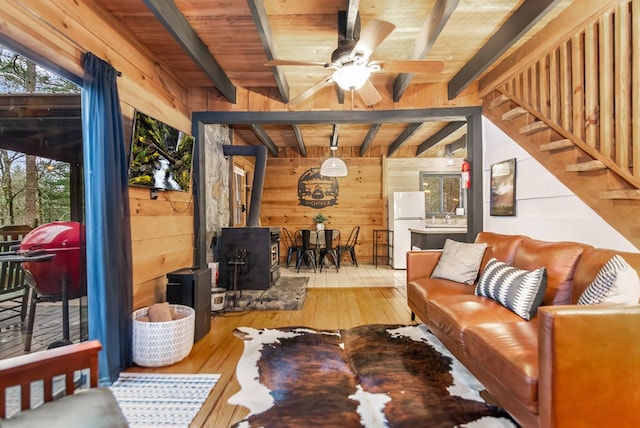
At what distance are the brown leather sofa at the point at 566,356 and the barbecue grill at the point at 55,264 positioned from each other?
8.62 feet

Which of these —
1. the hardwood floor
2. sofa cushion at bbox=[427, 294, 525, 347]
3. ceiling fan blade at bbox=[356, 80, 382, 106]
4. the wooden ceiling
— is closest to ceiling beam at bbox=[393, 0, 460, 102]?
the wooden ceiling

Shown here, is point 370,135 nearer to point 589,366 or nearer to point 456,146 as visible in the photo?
point 456,146

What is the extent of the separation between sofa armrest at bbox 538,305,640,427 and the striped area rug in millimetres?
1760

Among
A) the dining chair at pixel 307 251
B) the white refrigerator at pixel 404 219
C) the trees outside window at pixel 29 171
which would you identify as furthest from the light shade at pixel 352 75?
the white refrigerator at pixel 404 219

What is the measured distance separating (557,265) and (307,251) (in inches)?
176

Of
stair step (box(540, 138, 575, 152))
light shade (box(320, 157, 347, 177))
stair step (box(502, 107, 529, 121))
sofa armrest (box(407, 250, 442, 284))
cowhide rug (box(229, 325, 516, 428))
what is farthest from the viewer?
light shade (box(320, 157, 347, 177))

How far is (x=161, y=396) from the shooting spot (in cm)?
191

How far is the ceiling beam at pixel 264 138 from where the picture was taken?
4943mm

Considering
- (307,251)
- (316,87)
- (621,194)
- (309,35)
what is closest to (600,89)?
(621,194)

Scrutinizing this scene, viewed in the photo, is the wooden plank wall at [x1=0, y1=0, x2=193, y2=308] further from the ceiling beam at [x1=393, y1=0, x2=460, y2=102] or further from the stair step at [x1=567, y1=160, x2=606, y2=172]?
the stair step at [x1=567, y1=160, x2=606, y2=172]

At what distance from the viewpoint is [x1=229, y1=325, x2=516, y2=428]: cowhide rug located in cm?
167

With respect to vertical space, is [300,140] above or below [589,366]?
above

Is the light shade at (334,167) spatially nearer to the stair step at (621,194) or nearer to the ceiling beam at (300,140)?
the ceiling beam at (300,140)

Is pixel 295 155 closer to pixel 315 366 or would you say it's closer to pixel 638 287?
pixel 315 366
